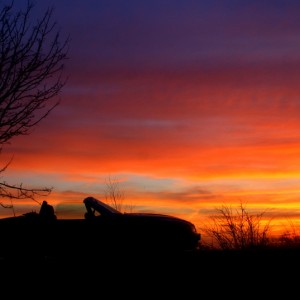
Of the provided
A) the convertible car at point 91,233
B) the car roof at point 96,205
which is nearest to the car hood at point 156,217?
the convertible car at point 91,233

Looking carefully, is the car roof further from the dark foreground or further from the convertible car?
the dark foreground

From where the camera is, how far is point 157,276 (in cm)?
843

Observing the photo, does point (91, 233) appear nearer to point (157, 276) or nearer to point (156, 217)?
point (156, 217)

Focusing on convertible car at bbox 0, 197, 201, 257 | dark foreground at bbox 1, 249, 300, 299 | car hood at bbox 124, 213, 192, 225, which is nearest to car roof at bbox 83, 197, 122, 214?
convertible car at bbox 0, 197, 201, 257

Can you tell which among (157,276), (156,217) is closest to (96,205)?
(156,217)

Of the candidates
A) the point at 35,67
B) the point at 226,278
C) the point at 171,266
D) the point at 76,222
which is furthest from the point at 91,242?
the point at 35,67

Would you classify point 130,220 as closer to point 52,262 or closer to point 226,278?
point 52,262

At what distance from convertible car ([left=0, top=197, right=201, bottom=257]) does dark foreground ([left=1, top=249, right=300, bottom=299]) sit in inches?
6.6

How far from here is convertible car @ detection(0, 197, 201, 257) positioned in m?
9.78

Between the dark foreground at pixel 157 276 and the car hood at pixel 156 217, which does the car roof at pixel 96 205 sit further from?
the dark foreground at pixel 157 276

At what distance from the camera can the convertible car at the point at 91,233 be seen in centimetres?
978

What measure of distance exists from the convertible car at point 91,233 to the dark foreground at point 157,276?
0.17 meters

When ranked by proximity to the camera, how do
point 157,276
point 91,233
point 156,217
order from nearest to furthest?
point 157,276 → point 91,233 → point 156,217

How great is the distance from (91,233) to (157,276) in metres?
1.87
